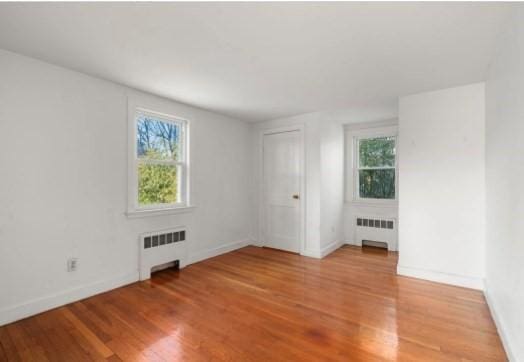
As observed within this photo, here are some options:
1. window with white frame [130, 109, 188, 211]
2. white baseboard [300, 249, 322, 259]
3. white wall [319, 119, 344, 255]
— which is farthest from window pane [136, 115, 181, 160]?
white baseboard [300, 249, 322, 259]

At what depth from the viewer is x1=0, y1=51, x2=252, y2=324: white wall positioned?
7.29 ft

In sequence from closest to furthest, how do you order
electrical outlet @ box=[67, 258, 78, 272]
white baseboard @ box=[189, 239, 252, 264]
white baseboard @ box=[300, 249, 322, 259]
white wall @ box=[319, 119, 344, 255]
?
electrical outlet @ box=[67, 258, 78, 272] < white baseboard @ box=[189, 239, 252, 264] < white baseboard @ box=[300, 249, 322, 259] < white wall @ box=[319, 119, 344, 255]

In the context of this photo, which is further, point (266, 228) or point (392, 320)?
point (266, 228)

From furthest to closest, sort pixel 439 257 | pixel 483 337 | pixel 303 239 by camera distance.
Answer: pixel 303 239 < pixel 439 257 < pixel 483 337

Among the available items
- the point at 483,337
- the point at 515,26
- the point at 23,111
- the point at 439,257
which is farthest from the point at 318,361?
the point at 23,111

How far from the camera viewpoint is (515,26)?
1659mm

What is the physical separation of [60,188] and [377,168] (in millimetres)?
4779

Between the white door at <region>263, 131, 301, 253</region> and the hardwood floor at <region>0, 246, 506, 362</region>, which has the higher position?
the white door at <region>263, 131, 301, 253</region>

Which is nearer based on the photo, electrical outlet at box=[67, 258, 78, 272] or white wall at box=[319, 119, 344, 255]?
electrical outlet at box=[67, 258, 78, 272]

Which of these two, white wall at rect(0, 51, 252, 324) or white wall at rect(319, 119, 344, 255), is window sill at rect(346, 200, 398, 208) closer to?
white wall at rect(319, 119, 344, 255)

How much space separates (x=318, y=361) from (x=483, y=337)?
4.72ft

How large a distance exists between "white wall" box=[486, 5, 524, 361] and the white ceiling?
239 mm

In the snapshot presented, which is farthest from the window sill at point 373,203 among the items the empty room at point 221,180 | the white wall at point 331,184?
the empty room at point 221,180

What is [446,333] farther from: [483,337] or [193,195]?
[193,195]
